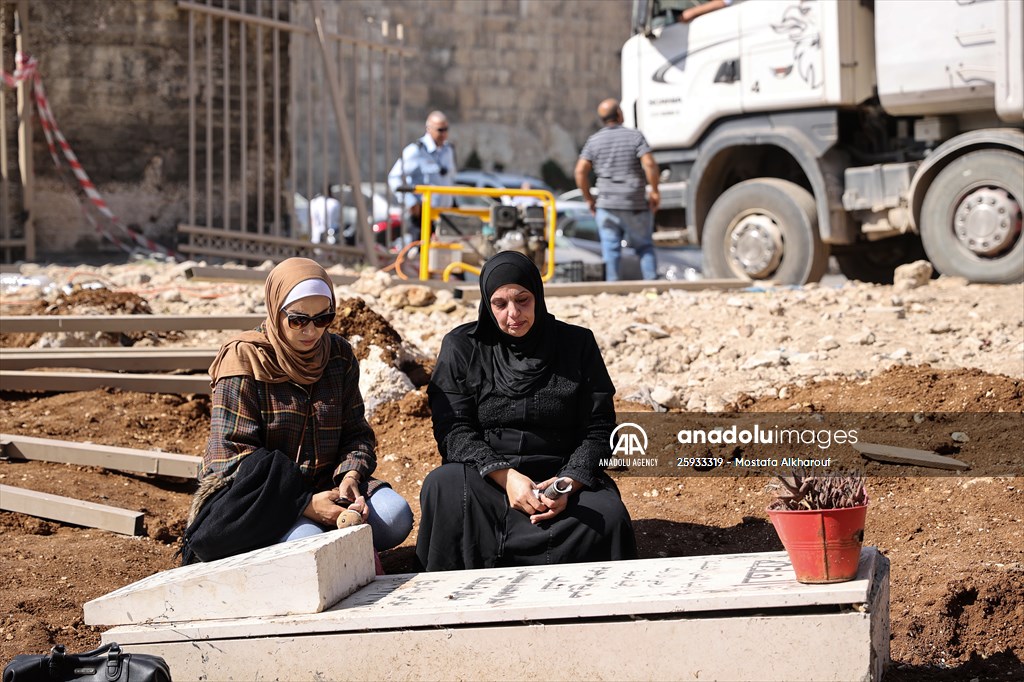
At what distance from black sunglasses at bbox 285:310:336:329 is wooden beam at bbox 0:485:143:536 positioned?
4.42 feet

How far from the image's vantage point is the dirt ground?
12.4 ft

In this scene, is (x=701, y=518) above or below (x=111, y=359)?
below

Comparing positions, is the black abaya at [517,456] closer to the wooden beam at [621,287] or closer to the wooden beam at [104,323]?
the wooden beam at [104,323]

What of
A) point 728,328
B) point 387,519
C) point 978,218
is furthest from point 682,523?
point 978,218

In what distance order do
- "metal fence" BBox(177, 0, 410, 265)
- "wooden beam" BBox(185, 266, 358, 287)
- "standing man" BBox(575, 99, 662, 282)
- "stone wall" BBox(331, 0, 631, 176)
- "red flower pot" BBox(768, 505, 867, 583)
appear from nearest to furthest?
"red flower pot" BBox(768, 505, 867, 583) → "wooden beam" BBox(185, 266, 358, 287) → "standing man" BBox(575, 99, 662, 282) → "metal fence" BBox(177, 0, 410, 265) → "stone wall" BBox(331, 0, 631, 176)

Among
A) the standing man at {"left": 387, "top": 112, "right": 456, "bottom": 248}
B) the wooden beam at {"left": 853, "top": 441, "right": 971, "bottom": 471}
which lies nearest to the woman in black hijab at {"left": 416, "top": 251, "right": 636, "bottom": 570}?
the wooden beam at {"left": 853, "top": 441, "right": 971, "bottom": 471}

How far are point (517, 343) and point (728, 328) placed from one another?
11.9 feet

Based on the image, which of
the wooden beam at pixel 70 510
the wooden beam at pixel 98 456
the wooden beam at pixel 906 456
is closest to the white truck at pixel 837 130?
the wooden beam at pixel 906 456

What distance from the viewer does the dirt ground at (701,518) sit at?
3.79m

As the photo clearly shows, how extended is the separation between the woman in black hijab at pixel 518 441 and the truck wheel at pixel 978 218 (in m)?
5.70

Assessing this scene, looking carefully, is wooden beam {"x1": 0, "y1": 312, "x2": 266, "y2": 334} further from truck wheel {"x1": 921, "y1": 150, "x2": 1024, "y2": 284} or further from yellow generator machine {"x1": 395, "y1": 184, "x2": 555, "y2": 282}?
truck wheel {"x1": 921, "y1": 150, "x2": 1024, "y2": 284}

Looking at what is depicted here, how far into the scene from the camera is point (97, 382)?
6.31 m

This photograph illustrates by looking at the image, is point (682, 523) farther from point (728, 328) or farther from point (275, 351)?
point (728, 328)

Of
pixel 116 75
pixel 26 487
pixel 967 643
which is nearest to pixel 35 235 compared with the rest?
pixel 116 75
